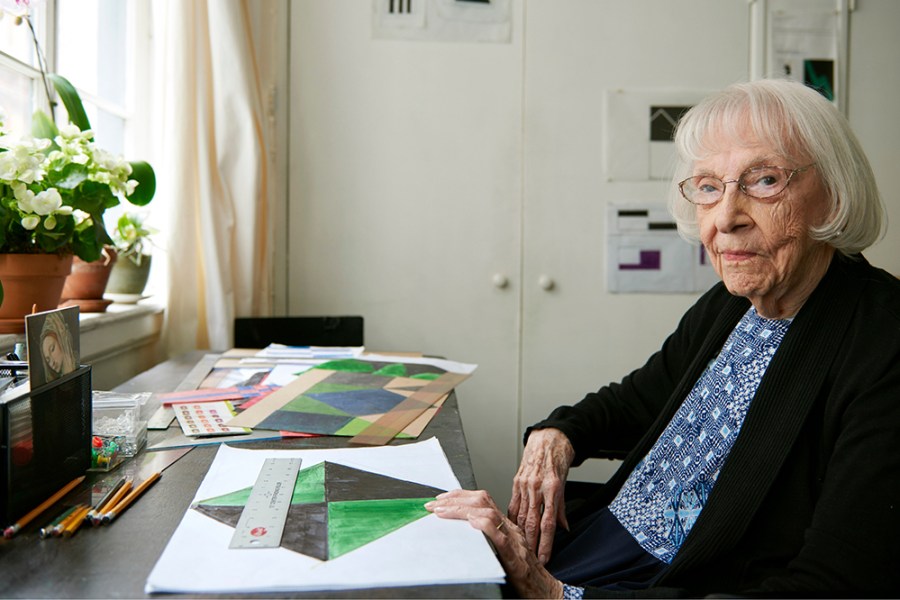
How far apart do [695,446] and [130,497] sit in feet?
2.84

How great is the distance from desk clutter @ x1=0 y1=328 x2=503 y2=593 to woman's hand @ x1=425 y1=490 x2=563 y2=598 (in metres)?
0.03

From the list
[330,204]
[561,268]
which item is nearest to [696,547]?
[561,268]

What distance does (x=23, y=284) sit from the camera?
1.46m

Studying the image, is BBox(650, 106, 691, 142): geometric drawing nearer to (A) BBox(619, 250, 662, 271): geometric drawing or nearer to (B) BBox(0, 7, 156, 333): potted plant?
(A) BBox(619, 250, 662, 271): geometric drawing

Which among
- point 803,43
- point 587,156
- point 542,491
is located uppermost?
point 803,43

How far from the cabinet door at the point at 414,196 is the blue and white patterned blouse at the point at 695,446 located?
146cm

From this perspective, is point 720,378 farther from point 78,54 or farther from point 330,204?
point 78,54

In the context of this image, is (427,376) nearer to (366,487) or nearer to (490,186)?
(366,487)

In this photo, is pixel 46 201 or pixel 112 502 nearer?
pixel 112 502

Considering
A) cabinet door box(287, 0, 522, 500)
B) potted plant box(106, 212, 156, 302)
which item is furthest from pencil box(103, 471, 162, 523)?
cabinet door box(287, 0, 522, 500)

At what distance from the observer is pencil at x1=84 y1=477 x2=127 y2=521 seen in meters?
0.84

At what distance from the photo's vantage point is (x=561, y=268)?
9.21ft

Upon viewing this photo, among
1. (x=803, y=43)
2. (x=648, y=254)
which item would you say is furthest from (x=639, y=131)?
(x=803, y=43)

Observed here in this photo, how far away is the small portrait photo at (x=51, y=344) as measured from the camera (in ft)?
2.81
